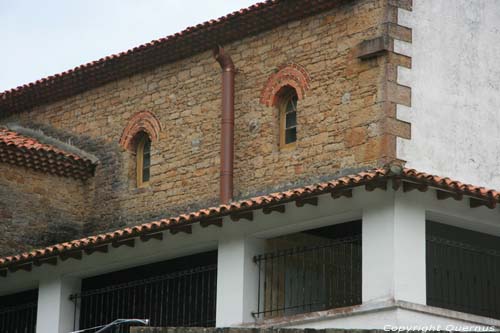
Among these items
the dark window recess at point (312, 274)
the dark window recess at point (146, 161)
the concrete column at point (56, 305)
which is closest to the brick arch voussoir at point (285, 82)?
the dark window recess at point (312, 274)

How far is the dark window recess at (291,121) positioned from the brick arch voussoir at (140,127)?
2.97 m

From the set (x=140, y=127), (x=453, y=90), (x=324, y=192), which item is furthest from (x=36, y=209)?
(x=453, y=90)

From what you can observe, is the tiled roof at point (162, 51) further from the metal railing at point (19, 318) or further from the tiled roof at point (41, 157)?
the metal railing at point (19, 318)

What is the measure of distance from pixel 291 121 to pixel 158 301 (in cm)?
382

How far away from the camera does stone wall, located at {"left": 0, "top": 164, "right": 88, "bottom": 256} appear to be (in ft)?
74.4

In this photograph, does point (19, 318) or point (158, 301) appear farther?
point (19, 318)

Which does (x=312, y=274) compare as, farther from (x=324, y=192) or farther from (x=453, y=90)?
(x=453, y=90)

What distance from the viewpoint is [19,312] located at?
73.3 ft

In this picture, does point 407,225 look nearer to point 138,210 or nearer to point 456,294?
point 456,294

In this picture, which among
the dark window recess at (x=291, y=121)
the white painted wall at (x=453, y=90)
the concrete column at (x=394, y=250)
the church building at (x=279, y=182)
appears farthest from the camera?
the dark window recess at (x=291, y=121)

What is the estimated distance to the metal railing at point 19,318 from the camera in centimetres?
2180

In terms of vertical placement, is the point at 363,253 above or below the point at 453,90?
below

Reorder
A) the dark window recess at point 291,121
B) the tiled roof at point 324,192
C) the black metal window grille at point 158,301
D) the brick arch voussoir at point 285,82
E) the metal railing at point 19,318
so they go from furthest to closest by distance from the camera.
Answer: the metal railing at point 19,318 < the dark window recess at point 291,121 < the brick arch voussoir at point 285,82 < the black metal window grille at point 158,301 < the tiled roof at point 324,192

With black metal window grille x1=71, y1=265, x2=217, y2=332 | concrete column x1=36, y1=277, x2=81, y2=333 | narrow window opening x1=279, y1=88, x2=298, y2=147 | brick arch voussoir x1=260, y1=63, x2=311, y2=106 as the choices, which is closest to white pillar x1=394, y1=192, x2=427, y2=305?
black metal window grille x1=71, y1=265, x2=217, y2=332
